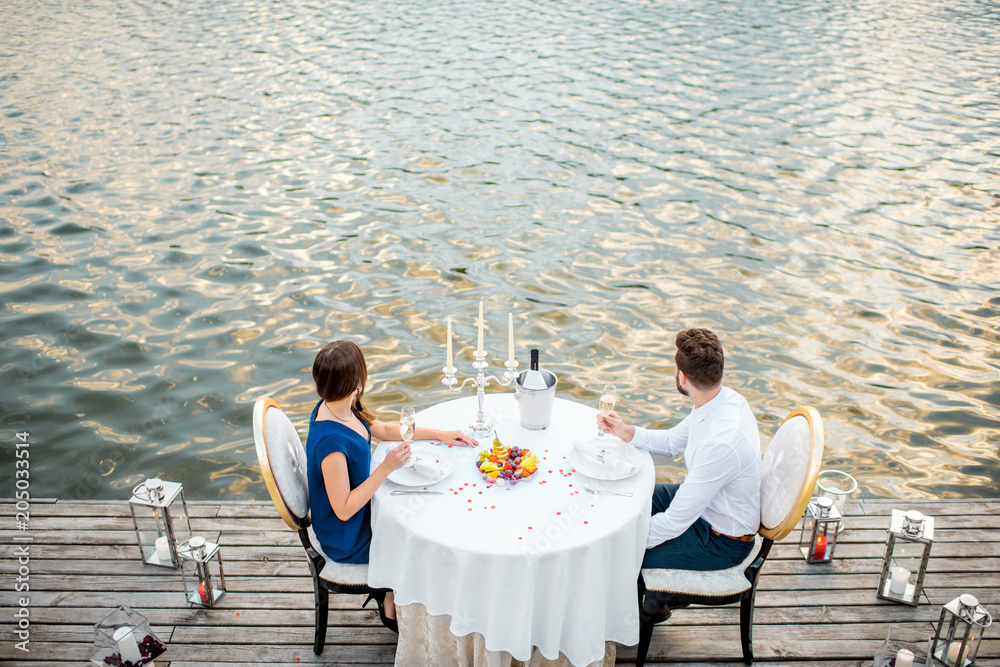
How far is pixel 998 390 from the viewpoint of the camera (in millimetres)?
6164

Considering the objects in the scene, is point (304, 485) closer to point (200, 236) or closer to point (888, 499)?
point (888, 499)

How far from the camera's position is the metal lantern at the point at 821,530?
3955mm

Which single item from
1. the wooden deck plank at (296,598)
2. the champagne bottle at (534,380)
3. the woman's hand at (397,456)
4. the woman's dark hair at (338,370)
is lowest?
the wooden deck plank at (296,598)

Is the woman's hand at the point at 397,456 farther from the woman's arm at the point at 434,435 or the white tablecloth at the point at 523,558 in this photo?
the woman's arm at the point at 434,435

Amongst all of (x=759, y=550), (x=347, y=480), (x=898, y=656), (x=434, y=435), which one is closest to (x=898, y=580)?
(x=898, y=656)

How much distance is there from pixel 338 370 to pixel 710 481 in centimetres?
164

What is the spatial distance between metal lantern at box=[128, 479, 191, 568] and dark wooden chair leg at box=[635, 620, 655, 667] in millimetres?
2495

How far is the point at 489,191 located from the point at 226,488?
6146mm

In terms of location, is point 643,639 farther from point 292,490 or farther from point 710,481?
point 292,490

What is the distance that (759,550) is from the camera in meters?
3.16

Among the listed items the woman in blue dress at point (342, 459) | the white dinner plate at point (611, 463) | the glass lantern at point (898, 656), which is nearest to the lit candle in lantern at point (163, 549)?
the woman in blue dress at point (342, 459)

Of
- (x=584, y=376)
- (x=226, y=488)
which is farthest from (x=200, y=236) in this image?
(x=584, y=376)

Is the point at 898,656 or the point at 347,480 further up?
the point at 347,480

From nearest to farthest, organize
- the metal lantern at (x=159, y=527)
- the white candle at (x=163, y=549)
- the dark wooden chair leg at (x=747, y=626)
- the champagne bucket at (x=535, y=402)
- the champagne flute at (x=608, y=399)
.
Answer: the champagne flute at (x=608, y=399) < the dark wooden chair leg at (x=747, y=626) < the champagne bucket at (x=535, y=402) < the metal lantern at (x=159, y=527) < the white candle at (x=163, y=549)
